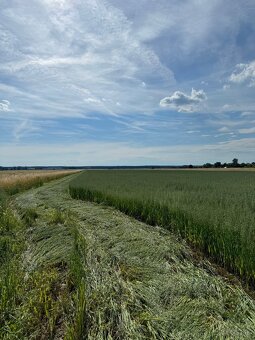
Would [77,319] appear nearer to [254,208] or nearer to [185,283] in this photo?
[185,283]

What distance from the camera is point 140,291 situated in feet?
12.1

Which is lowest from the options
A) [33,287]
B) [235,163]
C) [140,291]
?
[33,287]

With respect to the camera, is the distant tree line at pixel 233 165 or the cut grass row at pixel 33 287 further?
the distant tree line at pixel 233 165

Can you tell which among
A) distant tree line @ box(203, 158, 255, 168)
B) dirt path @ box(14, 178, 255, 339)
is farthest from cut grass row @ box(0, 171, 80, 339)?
distant tree line @ box(203, 158, 255, 168)

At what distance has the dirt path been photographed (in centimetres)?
289

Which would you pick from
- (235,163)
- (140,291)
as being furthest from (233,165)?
(140,291)

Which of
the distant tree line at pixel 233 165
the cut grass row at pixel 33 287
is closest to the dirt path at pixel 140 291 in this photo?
the cut grass row at pixel 33 287

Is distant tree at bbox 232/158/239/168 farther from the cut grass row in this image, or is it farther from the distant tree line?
the cut grass row

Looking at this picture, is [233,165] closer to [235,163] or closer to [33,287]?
[235,163]

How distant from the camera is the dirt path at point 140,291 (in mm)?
2889

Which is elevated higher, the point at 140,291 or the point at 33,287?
A: the point at 140,291

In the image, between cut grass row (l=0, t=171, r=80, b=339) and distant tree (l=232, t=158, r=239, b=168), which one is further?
distant tree (l=232, t=158, r=239, b=168)

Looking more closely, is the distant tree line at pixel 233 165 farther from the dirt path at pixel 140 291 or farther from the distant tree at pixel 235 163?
the dirt path at pixel 140 291

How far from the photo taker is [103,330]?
2.91m
